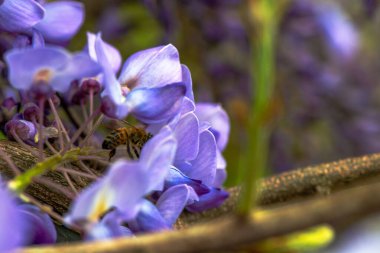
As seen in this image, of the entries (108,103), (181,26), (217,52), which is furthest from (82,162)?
(217,52)

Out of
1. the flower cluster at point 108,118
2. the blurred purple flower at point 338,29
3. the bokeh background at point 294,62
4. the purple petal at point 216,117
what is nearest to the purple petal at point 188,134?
the flower cluster at point 108,118

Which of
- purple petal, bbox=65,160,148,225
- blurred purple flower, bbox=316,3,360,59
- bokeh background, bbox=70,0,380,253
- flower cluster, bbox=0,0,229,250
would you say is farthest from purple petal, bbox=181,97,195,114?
blurred purple flower, bbox=316,3,360,59

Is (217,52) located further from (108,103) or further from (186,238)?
(186,238)

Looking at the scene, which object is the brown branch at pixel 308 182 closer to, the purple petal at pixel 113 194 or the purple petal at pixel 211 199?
the purple petal at pixel 211 199

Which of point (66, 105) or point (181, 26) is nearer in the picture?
point (66, 105)

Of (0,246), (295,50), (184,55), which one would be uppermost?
(295,50)

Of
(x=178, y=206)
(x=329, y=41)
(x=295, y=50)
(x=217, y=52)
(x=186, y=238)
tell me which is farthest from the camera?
(x=329, y=41)

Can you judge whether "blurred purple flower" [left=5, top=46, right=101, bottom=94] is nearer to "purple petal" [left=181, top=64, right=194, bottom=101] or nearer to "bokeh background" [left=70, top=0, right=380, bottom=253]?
"purple petal" [left=181, top=64, right=194, bottom=101]
